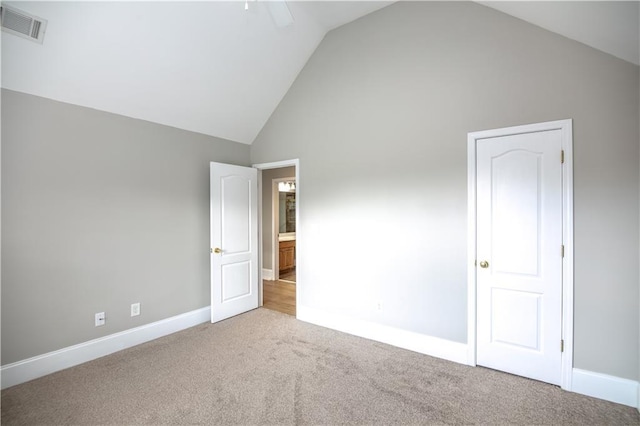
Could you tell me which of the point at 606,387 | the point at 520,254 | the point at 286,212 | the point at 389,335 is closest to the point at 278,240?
the point at 286,212

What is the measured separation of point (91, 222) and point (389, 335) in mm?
3243

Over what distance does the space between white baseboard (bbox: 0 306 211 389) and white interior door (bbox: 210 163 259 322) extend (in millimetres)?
415

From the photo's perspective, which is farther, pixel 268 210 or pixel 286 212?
pixel 286 212

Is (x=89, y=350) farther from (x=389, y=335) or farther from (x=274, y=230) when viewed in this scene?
(x=274, y=230)

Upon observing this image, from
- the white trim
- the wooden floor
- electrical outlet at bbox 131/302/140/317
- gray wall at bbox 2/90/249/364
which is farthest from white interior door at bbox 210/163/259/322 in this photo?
the white trim

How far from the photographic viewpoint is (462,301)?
2760 mm

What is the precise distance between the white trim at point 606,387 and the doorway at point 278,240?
314 centimetres

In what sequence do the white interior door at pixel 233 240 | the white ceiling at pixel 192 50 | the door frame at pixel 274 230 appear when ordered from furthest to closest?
1. the door frame at pixel 274 230
2. the white interior door at pixel 233 240
3. the white ceiling at pixel 192 50

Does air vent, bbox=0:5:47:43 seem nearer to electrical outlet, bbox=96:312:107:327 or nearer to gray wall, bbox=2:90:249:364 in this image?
gray wall, bbox=2:90:249:364

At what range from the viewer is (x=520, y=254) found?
2539 mm

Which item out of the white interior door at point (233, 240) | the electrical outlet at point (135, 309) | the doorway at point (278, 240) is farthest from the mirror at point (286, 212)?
the electrical outlet at point (135, 309)

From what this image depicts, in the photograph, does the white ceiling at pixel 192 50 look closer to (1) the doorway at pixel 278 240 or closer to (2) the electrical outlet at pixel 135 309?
(1) the doorway at pixel 278 240

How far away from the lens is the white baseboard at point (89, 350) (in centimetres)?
243

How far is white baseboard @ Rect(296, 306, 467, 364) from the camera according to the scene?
2812 millimetres
